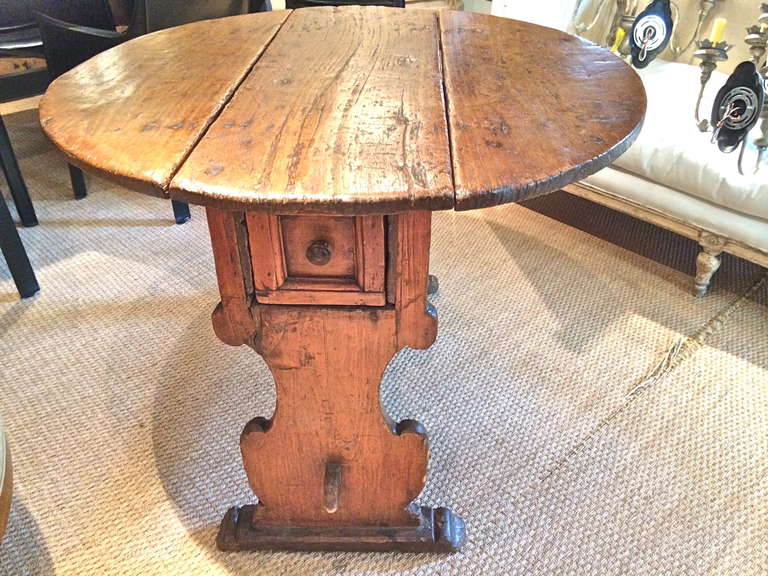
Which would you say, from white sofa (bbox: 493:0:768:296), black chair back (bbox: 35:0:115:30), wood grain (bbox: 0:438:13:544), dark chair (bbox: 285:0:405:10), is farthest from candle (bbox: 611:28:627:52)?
wood grain (bbox: 0:438:13:544)

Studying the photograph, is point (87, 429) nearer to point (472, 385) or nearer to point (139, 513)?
point (139, 513)

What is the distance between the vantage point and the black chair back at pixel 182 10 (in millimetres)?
1804

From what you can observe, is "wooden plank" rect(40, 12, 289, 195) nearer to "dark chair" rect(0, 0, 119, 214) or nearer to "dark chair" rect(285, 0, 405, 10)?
"dark chair" rect(285, 0, 405, 10)

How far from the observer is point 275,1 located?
253cm

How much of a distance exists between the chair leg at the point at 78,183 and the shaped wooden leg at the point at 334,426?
1.46m

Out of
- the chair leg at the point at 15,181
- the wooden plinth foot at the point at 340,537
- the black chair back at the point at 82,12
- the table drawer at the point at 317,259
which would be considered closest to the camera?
the table drawer at the point at 317,259

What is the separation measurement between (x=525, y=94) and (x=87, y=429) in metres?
1.05

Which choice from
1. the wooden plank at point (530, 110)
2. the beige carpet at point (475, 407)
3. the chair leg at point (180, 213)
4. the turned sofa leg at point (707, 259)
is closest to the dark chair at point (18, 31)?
the beige carpet at point (475, 407)

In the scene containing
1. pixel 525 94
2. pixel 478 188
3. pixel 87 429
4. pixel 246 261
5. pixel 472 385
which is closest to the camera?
pixel 478 188

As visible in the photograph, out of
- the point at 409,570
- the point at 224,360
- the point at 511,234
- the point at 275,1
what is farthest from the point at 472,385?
the point at 275,1

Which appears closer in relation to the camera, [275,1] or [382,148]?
[382,148]

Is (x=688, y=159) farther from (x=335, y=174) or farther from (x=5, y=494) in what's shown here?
(x=5, y=494)

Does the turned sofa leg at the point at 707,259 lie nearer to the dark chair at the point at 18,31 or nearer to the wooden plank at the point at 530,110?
the wooden plank at the point at 530,110

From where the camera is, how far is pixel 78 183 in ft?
6.64
